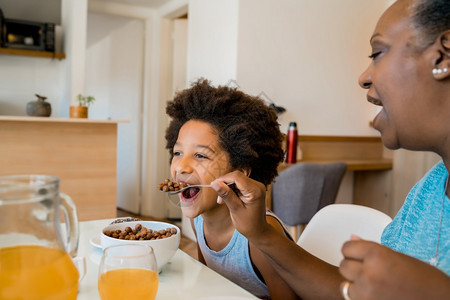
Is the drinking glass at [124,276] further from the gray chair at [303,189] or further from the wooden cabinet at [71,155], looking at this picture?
the wooden cabinet at [71,155]

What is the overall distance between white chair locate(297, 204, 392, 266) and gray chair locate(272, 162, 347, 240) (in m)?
1.30

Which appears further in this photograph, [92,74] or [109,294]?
[92,74]

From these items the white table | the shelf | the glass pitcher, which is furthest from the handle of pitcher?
the shelf

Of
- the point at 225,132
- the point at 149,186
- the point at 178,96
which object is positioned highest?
the point at 178,96

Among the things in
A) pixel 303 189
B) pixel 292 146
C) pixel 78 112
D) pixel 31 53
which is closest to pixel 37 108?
pixel 78 112

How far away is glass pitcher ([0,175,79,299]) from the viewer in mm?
502

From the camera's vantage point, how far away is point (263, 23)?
10.6 ft

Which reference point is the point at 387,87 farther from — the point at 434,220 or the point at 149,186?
the point at 149,186

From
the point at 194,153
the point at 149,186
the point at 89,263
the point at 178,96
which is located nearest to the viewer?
the point at 89,263

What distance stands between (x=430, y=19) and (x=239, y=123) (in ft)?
1.95

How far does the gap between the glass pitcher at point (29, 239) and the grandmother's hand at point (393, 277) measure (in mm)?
379

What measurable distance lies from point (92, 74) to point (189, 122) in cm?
573

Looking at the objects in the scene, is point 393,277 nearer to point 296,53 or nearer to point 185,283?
point 185,283

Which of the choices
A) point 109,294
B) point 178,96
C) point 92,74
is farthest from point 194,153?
point 92,74
